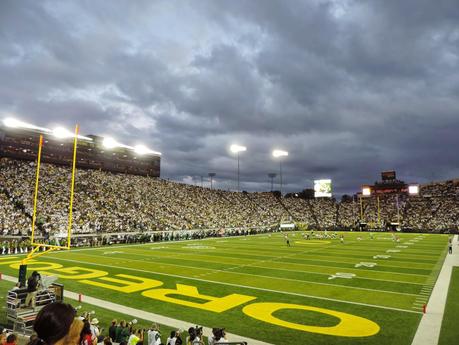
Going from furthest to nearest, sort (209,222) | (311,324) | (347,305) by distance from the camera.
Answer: (209,222) → (347,305) → (311,324)

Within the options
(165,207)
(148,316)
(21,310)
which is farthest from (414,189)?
(21,310)

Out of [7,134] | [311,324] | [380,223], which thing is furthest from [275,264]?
[7,134]

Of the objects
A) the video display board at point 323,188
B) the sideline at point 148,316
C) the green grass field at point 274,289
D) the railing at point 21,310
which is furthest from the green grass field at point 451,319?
the video display board at point 323,188

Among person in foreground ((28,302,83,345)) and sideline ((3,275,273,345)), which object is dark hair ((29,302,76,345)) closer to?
person in foreground ((28,302,83,345))

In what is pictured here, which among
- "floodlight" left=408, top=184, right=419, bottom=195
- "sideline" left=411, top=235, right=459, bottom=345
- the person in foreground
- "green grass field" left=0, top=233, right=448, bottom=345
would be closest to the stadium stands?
"floodlight" left=408, top=184, right=419, bottom=195

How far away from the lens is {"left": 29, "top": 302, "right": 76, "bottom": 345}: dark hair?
1902 millimetres

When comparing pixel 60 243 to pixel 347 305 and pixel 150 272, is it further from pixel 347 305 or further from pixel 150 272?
pixel 347 305

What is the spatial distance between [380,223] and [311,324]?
6280 centimetres

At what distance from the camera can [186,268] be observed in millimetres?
19828

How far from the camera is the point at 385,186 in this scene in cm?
8431

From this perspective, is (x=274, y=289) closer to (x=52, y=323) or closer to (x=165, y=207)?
(x=52, y=323)

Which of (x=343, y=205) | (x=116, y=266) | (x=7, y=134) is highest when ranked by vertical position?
(x=7, y=134)

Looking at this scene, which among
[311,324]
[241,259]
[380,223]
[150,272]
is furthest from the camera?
[380,223]

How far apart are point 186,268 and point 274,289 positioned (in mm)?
6835
